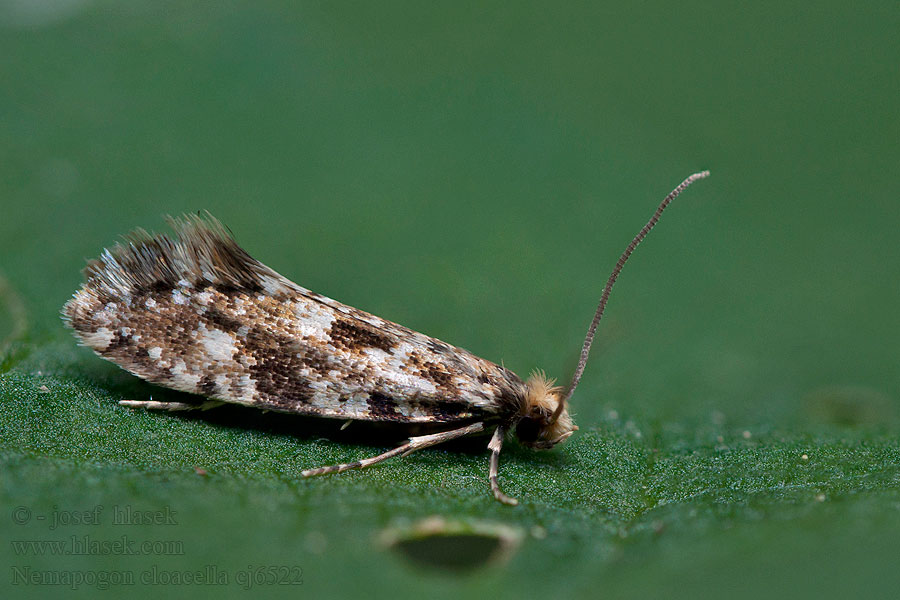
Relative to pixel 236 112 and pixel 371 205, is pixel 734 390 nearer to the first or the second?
pixel 371 205

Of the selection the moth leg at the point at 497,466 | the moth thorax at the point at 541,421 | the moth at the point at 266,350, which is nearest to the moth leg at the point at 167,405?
the moth at the point at 266,350

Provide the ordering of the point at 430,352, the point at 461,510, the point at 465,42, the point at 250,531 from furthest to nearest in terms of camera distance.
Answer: the point at 465,42
the point at 430,352
the point at 461,510
the point at 250,531

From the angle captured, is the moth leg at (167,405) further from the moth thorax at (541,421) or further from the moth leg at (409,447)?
the moth thorax at (541,421)

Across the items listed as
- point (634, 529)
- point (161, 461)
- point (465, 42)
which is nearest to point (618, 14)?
point (465, 42)

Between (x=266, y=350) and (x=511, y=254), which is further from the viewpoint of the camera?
(x=511, y=254)

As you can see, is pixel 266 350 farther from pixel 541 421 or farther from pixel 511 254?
pixel 511 254

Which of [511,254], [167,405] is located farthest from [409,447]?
[511,254]
